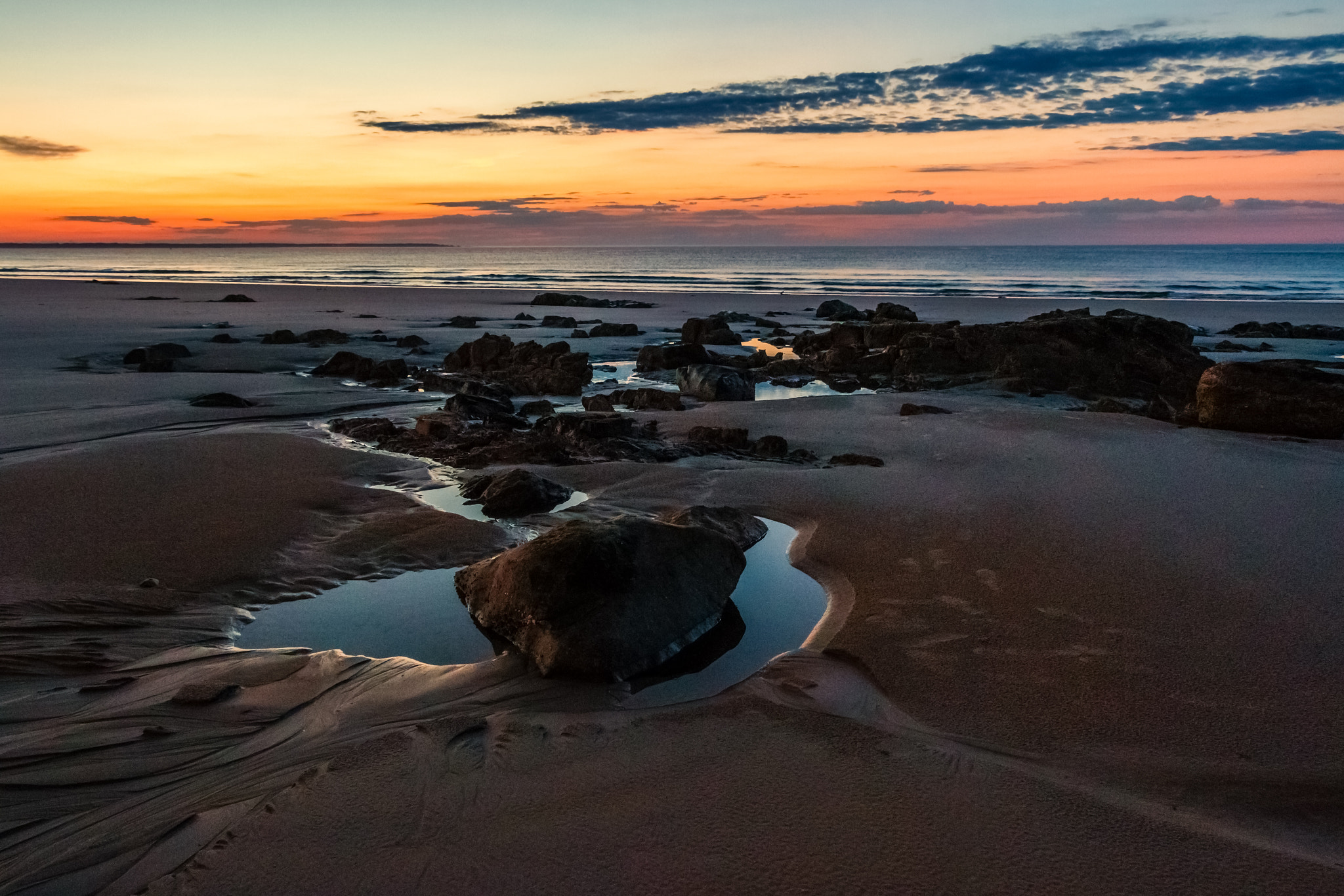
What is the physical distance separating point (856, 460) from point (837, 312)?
63.6 ft

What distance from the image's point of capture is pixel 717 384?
1092 cm

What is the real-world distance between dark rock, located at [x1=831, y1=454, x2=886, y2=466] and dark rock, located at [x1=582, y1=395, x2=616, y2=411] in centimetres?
342

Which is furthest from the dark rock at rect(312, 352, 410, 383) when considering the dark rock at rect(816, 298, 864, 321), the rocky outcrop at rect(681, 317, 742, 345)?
the dark rock at rect(816, 298, 864, 321)

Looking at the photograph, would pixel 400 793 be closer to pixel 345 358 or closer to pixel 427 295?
pixel 345 358

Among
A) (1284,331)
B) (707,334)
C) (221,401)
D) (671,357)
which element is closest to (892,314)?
(707,334)

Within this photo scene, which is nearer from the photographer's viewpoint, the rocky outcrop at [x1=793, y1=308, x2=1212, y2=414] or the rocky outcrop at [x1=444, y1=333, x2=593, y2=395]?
the rocky outcrop at [x1=793, y1=308, x2=1212, y2=414]

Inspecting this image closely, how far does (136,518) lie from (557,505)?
8.37ft

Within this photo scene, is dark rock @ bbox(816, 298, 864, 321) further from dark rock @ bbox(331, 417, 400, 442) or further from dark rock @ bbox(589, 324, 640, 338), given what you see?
dark rock @ bbox(331, 417, 400, 442)

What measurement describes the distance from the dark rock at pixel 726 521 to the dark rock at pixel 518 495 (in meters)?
0.97

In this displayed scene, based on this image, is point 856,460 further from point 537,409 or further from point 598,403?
point 537,409

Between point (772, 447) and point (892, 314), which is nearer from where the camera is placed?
point (772, 447)

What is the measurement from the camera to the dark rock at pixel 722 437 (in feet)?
25.4

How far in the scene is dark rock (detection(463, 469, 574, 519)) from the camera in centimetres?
576

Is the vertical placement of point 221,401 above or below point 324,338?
below
